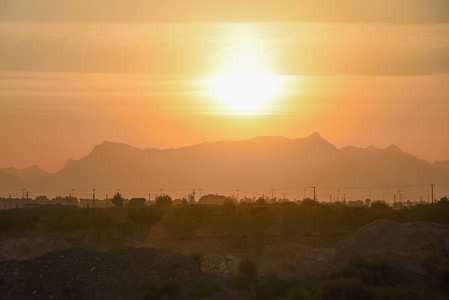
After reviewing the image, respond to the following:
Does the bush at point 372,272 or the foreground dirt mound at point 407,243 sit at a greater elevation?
the foreground dirt mound at point 407,243

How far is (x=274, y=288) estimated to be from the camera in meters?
39.8

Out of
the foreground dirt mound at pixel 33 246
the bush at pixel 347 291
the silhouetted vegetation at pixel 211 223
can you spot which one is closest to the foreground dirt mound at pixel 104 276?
the bush at pixel 347 291

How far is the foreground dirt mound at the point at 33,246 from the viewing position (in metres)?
62.1

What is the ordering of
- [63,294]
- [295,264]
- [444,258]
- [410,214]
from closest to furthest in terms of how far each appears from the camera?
[63,294] → [444,258] → [295,264] → [410,214]

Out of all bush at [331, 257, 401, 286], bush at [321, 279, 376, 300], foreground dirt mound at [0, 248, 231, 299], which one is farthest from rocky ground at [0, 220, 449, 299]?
bush at [321, 279, 376, 300]

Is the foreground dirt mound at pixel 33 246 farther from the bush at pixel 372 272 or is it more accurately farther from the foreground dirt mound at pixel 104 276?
the bush at pixel 372 272

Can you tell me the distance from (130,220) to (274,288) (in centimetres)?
4788

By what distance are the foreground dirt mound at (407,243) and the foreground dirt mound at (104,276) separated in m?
16.5

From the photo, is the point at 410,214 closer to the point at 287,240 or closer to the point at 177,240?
the point at 287,240

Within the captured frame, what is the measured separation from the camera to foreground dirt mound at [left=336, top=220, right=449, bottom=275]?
156ft

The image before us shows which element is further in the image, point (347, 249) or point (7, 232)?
point (7, 232)

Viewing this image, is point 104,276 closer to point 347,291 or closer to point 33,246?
point 347,291

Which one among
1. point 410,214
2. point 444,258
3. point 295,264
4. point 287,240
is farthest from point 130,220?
point 444,258

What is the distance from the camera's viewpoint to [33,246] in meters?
64.0
